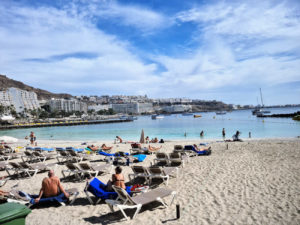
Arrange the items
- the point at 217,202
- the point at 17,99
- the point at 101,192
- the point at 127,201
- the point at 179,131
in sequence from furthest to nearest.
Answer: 1. the point at 17,99
2. the point at 179,131
3. the point at 101,192
4. the point at 217,202
5. the point at 127,201

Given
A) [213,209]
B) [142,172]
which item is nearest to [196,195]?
[213,209]

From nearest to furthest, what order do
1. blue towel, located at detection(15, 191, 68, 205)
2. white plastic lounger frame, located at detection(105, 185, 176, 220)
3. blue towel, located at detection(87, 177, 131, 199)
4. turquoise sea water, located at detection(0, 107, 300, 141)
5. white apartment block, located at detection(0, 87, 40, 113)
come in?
white plastic lounger frame, located at detection(105, 185, 176, 220) < blue towel, located at detection(15, 191, 68, 205) < blue towel, located at detection(87, 177, 131, 199) < turquoise sea water, located at detection(0, 107, 300, 141) < white apartment block, located at detection(0, 87, 40, 113)

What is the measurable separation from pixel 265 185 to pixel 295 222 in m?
2.21

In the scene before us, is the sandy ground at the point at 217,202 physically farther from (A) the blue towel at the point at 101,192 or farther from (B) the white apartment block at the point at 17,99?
(B) the white apartment block at the point at 17,99

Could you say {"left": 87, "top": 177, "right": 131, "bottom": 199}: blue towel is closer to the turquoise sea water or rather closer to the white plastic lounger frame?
the white plastic lounger frame

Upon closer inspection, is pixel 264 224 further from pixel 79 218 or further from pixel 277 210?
pixel 79 218

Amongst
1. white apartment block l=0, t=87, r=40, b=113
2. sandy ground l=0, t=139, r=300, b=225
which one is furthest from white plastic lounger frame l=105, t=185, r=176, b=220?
white apartment block l=0, t=87, r=40, b=113

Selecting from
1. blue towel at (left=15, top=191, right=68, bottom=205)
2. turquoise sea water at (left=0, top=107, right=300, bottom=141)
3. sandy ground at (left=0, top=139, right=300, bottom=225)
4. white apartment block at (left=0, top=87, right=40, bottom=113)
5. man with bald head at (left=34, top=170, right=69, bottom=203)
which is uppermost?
white apartment block at (left=0, top=87, right=40, bottom=113)

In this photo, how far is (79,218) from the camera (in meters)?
4.82

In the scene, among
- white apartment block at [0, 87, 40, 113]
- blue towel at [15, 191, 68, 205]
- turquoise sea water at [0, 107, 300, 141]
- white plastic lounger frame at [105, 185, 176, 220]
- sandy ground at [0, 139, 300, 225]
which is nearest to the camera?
sandy ground at [0, 139, 300, 225]

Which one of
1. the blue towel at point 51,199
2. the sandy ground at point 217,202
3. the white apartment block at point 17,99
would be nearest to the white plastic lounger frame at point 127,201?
the sandy ground at point 217,202

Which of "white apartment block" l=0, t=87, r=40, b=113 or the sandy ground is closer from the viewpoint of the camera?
the sandy ground

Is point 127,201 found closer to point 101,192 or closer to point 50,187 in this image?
point 101,192

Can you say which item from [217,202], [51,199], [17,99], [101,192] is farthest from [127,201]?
[17,99]
